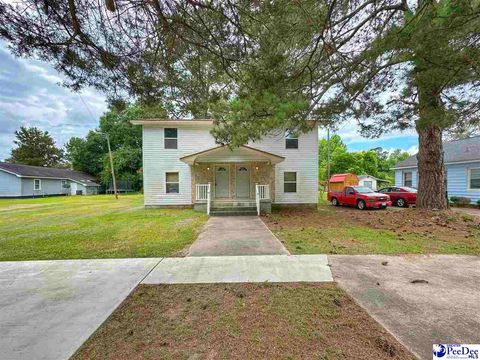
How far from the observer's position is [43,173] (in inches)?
1223

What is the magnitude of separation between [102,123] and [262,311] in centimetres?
4079

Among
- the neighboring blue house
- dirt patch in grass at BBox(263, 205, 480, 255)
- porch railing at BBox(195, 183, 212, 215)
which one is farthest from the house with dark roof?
the neighboring blue house

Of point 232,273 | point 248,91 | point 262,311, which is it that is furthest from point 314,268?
point 248,91

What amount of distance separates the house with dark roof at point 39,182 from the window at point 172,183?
23999 millimetres

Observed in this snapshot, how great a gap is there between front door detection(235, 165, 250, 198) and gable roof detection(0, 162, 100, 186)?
89.8ft

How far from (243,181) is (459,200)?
44.6 ft

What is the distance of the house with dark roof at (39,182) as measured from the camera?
26953 mm

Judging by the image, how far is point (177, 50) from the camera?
13.5 ft

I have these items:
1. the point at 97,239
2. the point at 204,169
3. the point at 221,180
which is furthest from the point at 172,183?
the point at 97,239

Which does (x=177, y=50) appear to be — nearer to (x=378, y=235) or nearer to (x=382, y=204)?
(x=378, y=235)

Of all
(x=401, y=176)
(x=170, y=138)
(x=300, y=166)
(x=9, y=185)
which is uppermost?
(x=170, y=138)

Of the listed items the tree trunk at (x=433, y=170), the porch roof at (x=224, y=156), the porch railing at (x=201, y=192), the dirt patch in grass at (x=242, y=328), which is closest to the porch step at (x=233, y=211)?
the porch railing at (x=201, y=192)

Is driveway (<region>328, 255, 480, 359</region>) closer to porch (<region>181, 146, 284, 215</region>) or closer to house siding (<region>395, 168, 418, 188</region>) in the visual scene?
porch (<region>181, 146, 284, 215</region>)

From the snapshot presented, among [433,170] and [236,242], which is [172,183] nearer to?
[236,242]
